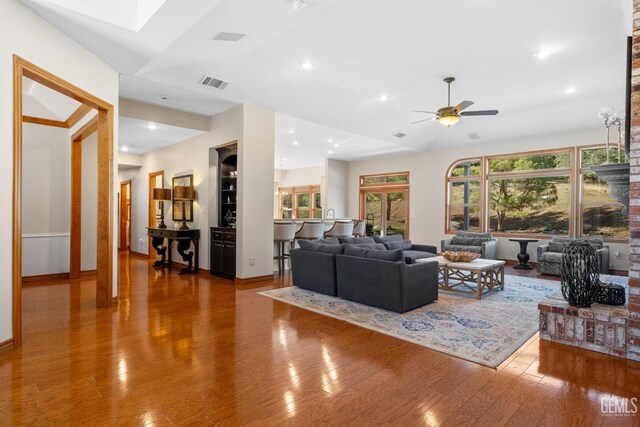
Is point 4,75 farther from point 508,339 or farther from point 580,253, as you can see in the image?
point 580,253

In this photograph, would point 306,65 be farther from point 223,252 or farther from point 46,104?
point 46,104

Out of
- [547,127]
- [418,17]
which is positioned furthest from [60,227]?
[547,127]

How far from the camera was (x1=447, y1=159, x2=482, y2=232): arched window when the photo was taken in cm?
945

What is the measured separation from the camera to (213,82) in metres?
5.30

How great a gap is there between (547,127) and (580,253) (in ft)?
18.6

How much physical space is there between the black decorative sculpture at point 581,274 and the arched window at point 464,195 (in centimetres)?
638

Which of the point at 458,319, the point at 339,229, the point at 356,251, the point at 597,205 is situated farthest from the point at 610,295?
the point at 597,205

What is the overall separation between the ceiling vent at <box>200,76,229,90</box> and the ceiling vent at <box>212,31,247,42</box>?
4.33 ft

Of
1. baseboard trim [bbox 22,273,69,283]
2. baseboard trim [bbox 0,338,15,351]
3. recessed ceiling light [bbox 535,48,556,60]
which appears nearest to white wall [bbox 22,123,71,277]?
baseboard trim [bbox 22,273,69,283]

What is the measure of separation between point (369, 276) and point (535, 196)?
6364mm

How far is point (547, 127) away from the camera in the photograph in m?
7.72

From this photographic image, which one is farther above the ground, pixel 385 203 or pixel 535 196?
pixel 535 196

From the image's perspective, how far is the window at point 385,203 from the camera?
11117 millimetres

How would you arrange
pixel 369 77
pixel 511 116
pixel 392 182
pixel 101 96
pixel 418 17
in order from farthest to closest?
pixel 392 182, pixel 511 116, pixel 369 77, pixel 101 96, pixel 418 17
